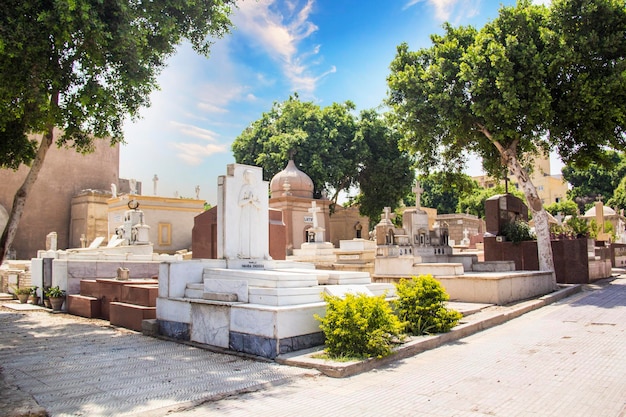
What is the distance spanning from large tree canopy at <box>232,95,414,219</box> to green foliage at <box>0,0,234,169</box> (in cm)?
2032

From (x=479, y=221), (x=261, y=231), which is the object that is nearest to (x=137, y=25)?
(x=261, y=231)

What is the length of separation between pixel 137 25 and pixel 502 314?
945cm

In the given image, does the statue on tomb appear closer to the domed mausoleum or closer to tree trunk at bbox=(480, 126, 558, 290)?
tree trunk at bbox=(480, 126, 558, 290)

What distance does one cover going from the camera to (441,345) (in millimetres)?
7297

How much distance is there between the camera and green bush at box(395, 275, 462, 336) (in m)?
7.56

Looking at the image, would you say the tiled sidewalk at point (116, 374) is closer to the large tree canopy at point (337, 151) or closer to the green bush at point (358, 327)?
the green bush at point (358, 327)

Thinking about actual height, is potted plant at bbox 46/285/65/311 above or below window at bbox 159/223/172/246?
below

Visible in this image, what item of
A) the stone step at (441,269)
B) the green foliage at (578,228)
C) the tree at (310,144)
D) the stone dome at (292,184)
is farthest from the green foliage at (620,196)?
the stone step at (441,269)

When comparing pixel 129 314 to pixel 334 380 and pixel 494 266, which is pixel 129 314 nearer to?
pixel 334 380

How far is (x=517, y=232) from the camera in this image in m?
17.5

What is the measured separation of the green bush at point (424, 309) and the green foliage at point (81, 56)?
22.0 feet

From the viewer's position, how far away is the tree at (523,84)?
13.8 metres

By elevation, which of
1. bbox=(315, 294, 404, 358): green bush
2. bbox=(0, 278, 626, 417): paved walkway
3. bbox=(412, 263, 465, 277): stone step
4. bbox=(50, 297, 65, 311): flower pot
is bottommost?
bbox=(0, 278, 626, 417): paved walkway

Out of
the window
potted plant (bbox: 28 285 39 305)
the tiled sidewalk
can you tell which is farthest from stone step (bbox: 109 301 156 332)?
the window
